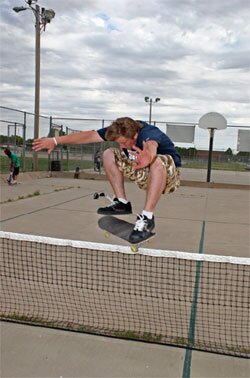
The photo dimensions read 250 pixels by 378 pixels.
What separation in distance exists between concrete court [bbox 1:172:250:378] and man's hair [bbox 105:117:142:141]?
5.75ft

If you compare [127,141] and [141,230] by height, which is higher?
[127,141]

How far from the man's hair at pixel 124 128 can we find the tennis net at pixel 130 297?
986mm

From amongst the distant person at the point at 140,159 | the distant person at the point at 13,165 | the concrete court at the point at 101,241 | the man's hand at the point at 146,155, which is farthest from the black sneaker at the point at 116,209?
the distant person at the point at 13,165

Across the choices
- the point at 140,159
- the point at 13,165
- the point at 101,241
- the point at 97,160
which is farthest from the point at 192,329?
the point at 97,160

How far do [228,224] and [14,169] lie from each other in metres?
8.94

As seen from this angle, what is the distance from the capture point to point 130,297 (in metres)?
4.03

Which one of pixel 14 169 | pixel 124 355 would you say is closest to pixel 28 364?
pixel 124 355

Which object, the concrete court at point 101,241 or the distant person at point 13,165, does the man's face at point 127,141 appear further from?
the distant person at point 13,165

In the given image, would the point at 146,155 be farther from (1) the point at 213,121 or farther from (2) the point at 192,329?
(1) the point at 213,121

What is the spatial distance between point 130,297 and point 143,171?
146cm

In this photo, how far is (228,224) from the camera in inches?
341

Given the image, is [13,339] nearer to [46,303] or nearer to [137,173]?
[46,303]

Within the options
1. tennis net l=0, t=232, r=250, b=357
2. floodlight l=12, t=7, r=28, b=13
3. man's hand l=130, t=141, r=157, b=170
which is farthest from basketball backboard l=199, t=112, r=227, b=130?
man's hand l=130, t=141, r=157, b=170

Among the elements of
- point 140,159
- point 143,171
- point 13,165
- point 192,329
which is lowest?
point 192,329
